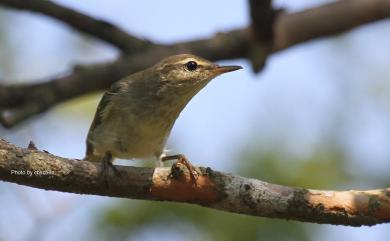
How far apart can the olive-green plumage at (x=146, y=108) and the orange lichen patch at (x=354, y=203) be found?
1.89 m

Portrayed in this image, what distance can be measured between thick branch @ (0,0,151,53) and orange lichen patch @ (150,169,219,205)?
3.50 metres

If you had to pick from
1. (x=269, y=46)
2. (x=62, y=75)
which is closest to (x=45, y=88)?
(x=62, y=75)

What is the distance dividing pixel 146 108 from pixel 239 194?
1803 mm

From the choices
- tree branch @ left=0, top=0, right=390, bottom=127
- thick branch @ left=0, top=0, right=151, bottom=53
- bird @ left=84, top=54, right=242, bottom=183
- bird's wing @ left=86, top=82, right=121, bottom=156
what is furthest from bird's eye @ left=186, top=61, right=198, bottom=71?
thick branch @ left=0, top=0, right=151, bottom=53

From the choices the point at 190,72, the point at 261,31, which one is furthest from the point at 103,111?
the point at 261,31

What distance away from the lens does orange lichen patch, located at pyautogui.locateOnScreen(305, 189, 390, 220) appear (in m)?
4.18

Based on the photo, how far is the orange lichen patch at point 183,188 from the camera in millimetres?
4211

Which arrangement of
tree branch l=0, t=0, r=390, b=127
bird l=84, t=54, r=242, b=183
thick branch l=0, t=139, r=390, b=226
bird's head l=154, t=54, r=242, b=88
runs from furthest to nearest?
tree branch l=0, t=0, r=390, b=127 < bird's head l=154, t=54, r=242, b=88 < bird l=84, t=54, r=242, b=183 < thick branch l=0, t=139, r=390, b=226

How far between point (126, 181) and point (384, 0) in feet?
14.7

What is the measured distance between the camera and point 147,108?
5.78 m

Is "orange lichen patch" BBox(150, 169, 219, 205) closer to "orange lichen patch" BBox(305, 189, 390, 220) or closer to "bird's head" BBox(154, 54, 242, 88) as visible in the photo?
"orange lichen patch" BBox(305, 189, 390, 220)

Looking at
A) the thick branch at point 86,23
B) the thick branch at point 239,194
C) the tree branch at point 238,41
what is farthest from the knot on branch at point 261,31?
the thick branch at point 239,194

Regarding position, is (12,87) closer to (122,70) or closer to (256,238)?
(122,70)

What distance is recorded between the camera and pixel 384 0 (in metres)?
7.51
